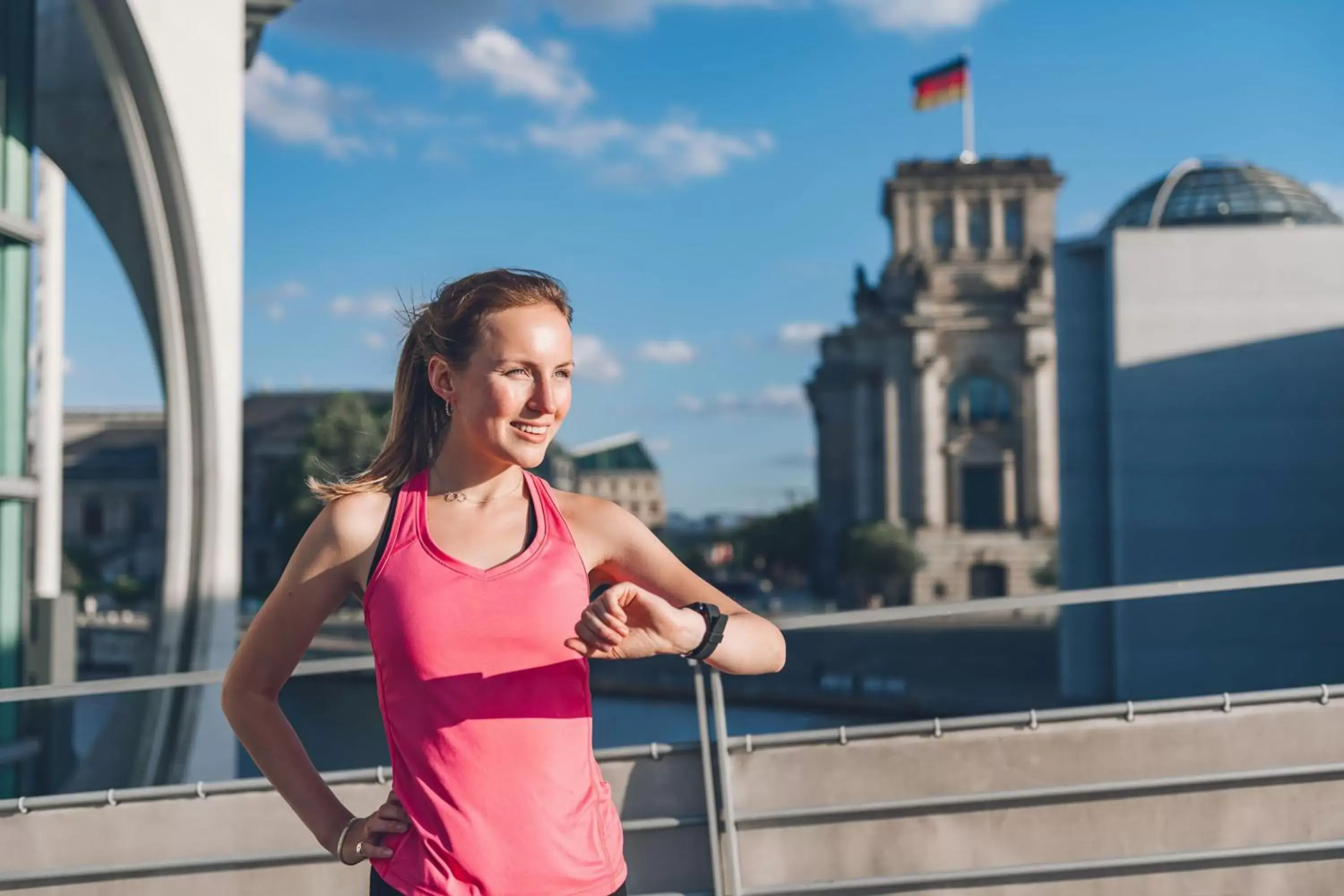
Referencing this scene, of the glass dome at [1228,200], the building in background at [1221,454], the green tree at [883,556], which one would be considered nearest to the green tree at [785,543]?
the green tree at [883,556]

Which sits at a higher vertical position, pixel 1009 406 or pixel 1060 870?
pixel 1009 406

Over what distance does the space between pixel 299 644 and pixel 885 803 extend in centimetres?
193

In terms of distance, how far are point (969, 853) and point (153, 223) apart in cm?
1144

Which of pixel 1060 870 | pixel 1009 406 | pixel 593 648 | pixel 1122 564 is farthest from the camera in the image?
pixel 1009 406

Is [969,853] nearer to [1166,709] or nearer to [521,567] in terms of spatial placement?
[1166,709]

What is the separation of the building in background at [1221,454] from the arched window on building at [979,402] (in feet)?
124

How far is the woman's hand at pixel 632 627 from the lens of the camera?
1.57 meters

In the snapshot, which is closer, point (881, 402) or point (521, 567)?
point (521, 567)

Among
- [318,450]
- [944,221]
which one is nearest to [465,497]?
[318,450]

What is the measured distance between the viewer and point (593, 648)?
1.60m

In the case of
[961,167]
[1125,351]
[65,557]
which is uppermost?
[961,167]

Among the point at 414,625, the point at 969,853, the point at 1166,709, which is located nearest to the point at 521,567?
the point at 414,625

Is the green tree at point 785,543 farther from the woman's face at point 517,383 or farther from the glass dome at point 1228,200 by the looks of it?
the woman's face at point 517,383

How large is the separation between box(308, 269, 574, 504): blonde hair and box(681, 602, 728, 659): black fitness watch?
0.47 meters
